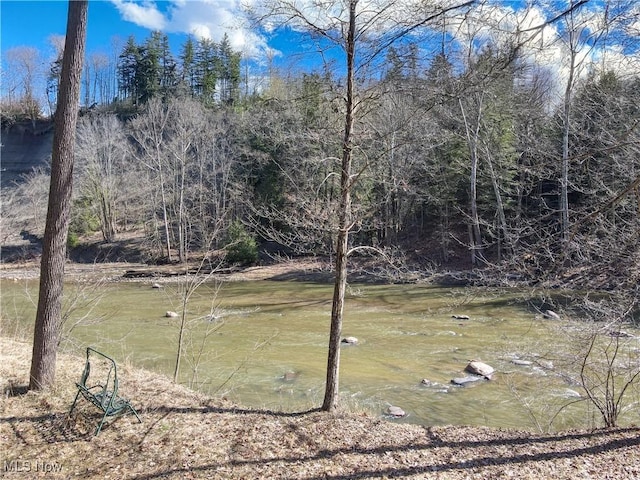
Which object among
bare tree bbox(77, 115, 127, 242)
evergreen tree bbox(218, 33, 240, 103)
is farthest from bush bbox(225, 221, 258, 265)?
evergreen tree bbox(218, 33, 240, 103)

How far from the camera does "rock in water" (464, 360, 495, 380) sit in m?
8.60

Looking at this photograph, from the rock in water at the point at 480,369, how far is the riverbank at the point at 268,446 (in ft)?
11.3

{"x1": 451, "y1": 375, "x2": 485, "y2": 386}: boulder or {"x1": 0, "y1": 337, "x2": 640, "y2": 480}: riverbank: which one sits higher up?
{"x1": 0, "y1": 337, "x2": 640, "y2": 480}: riverbank

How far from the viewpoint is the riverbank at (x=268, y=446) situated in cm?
406

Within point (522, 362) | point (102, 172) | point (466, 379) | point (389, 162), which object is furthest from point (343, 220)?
point (102, 172)

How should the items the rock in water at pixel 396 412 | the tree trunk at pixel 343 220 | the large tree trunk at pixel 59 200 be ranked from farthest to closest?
the rock in water at pixel 396 412 → the large tree trunk at pixel 59 200 → the tree trunk at pixel 343 220

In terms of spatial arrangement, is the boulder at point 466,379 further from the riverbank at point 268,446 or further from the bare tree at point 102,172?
the bare tree at point 102,172

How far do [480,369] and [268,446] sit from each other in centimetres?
560

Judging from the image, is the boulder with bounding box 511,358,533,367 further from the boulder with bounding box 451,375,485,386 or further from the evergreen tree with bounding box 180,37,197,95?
the evergreen tree with bounding box 180,37,197,95

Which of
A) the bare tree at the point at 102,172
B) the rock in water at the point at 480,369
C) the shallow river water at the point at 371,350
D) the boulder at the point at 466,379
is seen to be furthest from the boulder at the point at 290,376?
the bare tree at the point at 102,172

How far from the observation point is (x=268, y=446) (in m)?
4.50

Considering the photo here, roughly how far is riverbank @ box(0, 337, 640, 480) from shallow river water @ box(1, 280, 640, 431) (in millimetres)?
1174

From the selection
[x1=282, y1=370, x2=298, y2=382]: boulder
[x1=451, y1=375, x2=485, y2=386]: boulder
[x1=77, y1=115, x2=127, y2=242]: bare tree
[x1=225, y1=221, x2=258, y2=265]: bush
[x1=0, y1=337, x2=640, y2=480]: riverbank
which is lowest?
[x1=282, y1=370, x2=298, y2=382]: boulder

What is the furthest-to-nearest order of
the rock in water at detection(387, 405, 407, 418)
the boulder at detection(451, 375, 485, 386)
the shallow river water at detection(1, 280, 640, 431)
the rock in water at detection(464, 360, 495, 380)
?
the rock in water at detection(464, 360, 495, 380) → the boulder at detection(451, 375, 485, 386) → the shallow river water at detection(1, 280, 640, 431) → the rock in water at detection(387, 405, 407, 418)
